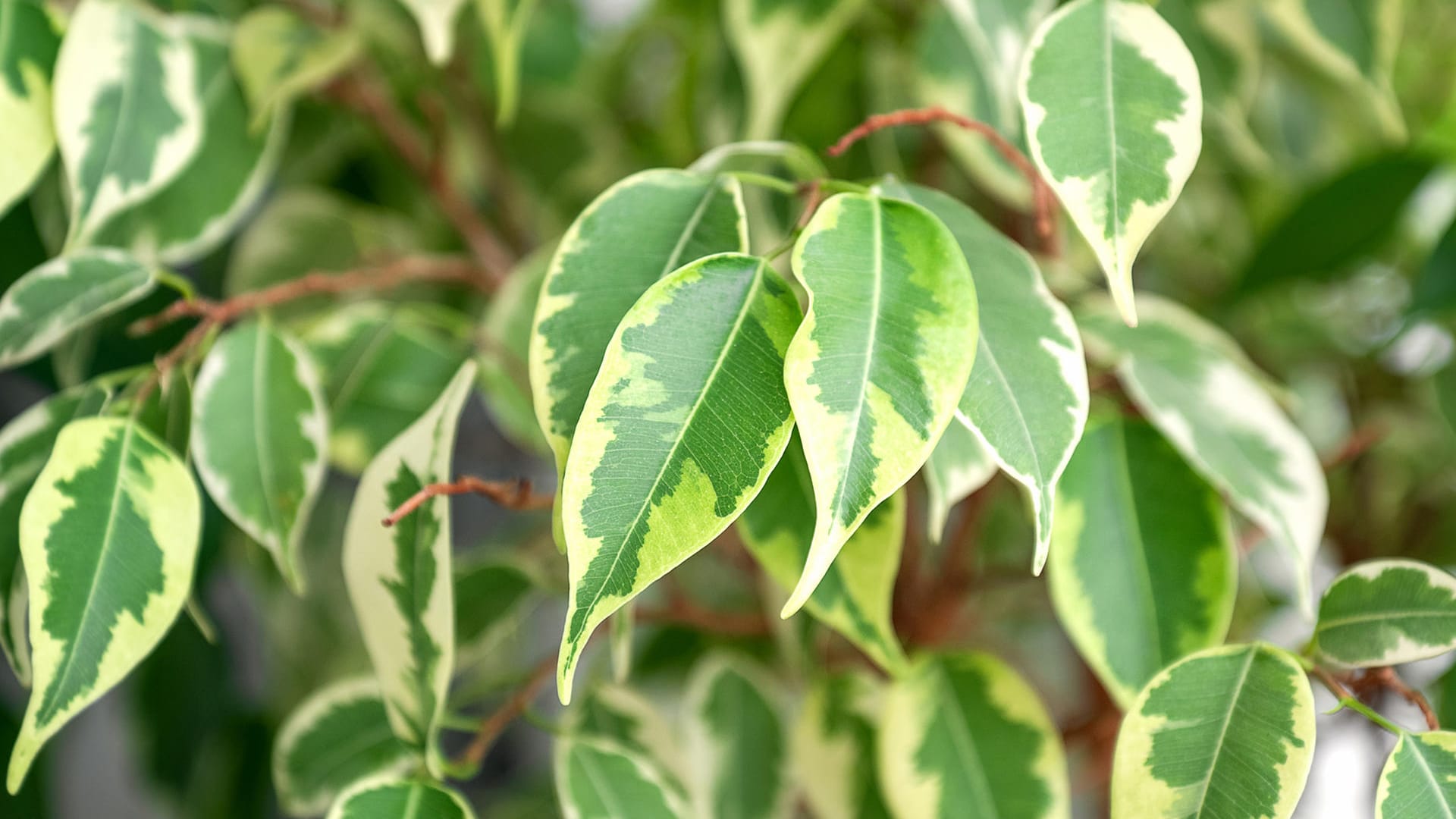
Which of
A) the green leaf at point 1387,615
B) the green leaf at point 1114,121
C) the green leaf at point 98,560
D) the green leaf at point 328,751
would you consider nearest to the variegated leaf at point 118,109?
the green leaf at point 98,560

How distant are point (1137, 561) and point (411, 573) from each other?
0.83 ft

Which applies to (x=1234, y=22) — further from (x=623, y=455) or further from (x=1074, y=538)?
(x=623, y=455)

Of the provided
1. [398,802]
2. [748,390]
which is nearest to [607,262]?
[748,390]

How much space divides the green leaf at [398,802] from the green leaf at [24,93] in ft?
0.77

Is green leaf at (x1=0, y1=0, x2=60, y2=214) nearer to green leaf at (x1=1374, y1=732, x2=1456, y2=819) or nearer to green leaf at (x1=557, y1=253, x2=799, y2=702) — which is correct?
green leaf at (x1=557, y1=253, x2=799, y2=702)

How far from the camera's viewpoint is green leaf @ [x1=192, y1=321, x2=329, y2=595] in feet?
1.16

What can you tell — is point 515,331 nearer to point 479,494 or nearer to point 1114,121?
point 479,494

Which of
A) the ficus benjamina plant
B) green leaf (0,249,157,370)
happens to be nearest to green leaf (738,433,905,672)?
the ficus benjamina plant

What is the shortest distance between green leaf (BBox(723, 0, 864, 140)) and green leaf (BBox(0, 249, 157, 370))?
251mm

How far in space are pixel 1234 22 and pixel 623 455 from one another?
0.42m

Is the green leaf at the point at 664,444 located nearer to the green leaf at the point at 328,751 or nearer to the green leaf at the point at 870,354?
the green leaf at the point at 870,354

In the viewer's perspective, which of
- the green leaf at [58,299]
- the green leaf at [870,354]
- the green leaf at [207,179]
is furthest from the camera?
the green leaf at [207,179]

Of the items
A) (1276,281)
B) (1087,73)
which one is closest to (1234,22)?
(1276,281)

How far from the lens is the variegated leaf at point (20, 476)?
0.35 meters
